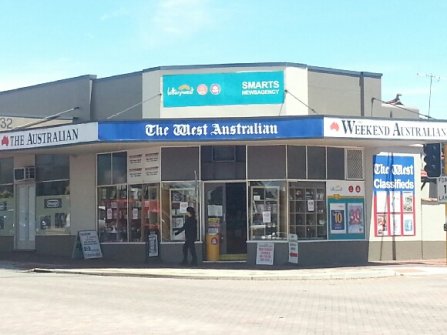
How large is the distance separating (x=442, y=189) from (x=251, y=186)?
6.34 meters

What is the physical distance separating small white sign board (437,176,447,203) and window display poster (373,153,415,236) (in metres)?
2.28

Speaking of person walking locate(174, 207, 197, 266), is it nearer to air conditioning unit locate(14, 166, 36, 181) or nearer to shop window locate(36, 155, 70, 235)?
shop window locate(36, 155, 70, 235)

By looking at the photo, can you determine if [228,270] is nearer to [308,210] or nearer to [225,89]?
[308,210]

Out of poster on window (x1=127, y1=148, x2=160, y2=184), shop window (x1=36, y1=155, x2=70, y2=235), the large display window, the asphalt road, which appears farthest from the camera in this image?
Result: the large display window

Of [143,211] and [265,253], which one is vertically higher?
[143,211]

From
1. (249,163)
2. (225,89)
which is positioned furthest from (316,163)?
(225,89)

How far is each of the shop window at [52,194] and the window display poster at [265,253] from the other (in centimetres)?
786

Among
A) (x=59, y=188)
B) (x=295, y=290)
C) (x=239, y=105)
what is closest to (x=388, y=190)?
(x=239, y=105)

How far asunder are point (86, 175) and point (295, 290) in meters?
12.0

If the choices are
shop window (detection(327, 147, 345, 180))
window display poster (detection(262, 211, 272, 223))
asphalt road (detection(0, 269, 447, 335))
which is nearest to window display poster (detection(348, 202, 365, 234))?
shop window (detection(327, 147, 345, 180))

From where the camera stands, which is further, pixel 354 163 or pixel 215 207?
pixel 354 163

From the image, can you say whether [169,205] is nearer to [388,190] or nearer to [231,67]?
[231,67]

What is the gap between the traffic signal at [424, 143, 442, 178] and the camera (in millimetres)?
24403

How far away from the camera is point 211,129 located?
73.5ft
